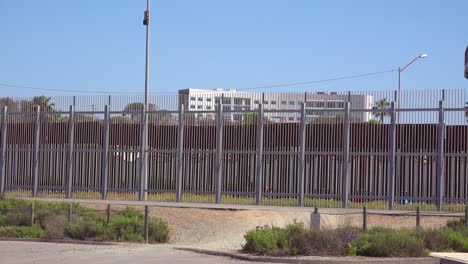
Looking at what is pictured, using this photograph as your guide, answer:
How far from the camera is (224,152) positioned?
33.0m

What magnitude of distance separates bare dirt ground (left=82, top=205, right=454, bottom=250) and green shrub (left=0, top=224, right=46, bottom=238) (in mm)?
3342

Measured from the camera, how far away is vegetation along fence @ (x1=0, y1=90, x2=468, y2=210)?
30125mm

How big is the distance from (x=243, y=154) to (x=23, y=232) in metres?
9.05

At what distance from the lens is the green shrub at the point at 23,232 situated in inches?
1077

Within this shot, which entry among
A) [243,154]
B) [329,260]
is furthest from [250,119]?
[329,260]

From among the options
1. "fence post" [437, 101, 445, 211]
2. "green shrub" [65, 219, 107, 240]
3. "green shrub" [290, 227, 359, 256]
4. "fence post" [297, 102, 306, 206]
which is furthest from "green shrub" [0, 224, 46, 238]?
"fence post" [437, 101, 445, 211]

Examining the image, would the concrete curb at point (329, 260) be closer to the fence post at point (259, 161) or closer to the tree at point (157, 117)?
the fence post at point (259, 161)

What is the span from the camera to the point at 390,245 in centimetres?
1997

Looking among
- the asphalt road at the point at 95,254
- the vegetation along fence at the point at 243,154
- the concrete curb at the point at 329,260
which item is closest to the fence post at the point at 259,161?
the vegetation along fence at the point at 243,154

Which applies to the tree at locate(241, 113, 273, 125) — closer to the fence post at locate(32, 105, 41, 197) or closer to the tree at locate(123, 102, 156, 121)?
the tree at locate(123, 102, 156, 121)

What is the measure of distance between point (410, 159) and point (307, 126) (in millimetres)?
3926

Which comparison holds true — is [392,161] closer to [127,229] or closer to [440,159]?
[440,159]

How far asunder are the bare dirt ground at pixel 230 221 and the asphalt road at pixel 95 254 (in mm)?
1992

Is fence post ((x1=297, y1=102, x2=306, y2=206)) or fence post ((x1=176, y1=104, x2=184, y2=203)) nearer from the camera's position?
fence post ((x1=297, y1=102, x2=306, y2=206))
